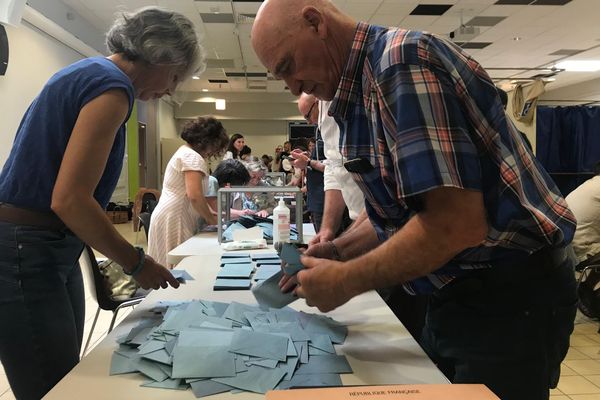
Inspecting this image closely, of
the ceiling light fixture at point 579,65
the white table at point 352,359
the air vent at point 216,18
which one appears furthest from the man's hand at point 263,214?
the ceiling light fixture at point 579,65

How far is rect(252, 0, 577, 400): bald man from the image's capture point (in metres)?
0.75

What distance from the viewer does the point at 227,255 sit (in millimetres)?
1990

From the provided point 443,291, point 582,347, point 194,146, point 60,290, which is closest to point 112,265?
point 194,146

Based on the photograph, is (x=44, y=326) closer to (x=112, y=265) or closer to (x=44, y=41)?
(x=112, y=265)

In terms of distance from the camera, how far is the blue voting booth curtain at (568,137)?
5.99 m

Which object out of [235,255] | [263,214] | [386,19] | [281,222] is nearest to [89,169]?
[235,255]

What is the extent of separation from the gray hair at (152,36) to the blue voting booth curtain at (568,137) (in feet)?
19.0

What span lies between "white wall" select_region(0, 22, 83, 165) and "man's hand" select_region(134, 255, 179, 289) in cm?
453

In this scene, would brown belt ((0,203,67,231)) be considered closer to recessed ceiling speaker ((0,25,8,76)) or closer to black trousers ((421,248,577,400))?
black trousers ((421,248,577,400))

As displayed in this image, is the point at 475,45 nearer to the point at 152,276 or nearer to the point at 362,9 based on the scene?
the point at 362,9

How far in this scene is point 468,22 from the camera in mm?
6664

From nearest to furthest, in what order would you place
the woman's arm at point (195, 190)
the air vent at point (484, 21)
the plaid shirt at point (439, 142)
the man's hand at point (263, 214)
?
the plaid shirt at point (439, 142), the woman's arm at point (195, 190), the man's hand at point (263, 214), the air vent at point (484, 21)

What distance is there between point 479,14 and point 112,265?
6.02 m

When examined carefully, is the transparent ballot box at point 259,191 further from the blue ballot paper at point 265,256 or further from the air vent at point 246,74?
the air vent at point 246,74
